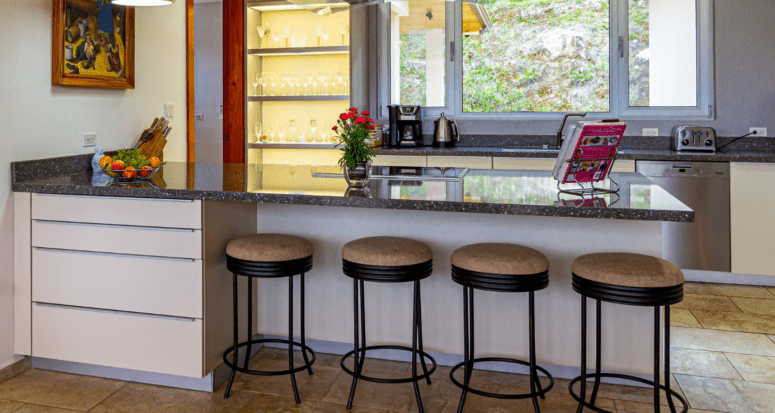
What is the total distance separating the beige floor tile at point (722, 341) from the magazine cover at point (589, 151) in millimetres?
1306

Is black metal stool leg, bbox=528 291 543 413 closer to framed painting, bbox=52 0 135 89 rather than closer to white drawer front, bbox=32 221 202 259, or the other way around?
white drawer front, bbox=32 221 202 259

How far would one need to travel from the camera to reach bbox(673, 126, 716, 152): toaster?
4648mm

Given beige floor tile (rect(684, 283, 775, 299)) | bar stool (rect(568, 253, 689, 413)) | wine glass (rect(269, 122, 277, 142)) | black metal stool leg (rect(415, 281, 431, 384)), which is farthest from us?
wine glass (rect(269, 122, 277, 142))

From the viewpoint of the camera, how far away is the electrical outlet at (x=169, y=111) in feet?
12.4

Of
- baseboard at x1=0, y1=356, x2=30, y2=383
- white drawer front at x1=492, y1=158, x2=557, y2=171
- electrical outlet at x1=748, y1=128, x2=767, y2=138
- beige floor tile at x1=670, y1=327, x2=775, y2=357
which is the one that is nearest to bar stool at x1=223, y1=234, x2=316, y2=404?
baseboard at x1=0, y1=356, x2=30, y2=383

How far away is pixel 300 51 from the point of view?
17.6 ft

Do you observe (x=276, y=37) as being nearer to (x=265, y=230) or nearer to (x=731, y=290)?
(x=265, y=230)

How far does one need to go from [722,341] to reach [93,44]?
12.2 feet

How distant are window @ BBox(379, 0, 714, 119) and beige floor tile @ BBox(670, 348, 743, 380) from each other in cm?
244

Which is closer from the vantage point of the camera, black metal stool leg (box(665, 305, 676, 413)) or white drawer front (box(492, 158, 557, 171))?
black metal stool leg (box(665, 305, 676, 413))

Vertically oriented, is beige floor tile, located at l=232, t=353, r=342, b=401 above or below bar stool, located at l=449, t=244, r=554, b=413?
below

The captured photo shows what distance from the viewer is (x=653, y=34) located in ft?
16.0

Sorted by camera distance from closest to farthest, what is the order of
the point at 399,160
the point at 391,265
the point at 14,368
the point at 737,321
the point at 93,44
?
the point at 391,265
the point at 14,368
the point at 93,44
the point at 737,321
the point at 399,160

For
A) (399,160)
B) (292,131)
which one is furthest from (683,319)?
(292,131)
